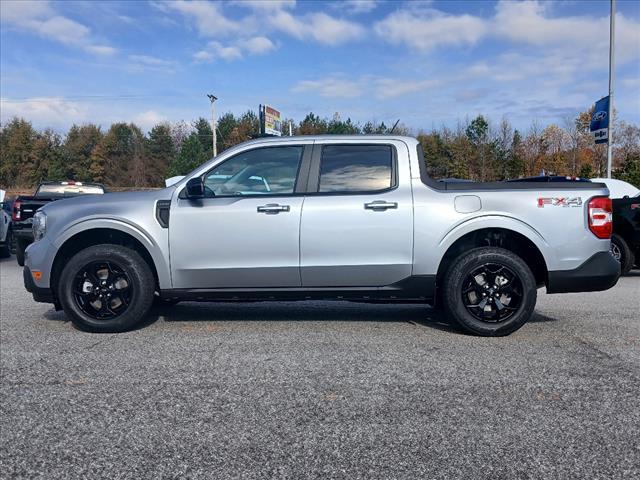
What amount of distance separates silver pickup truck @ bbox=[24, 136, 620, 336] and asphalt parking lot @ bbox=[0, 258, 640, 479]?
40cm

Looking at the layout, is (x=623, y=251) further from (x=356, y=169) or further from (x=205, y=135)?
(x=205, y=135)

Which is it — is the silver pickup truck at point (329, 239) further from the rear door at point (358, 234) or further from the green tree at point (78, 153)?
the green tree at point (78, 153)

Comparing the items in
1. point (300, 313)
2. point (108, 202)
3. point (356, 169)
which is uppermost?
point (356, 169)

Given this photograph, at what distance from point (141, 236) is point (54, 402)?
201 centimetres

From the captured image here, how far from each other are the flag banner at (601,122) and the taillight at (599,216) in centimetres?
1421

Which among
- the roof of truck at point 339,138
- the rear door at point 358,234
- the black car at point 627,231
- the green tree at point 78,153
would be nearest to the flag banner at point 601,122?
the black car at point 627,231

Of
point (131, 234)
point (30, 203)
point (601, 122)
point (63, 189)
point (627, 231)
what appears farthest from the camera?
point (601, 122)

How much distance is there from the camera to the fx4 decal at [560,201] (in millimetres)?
5262

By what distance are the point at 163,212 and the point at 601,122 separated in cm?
1660

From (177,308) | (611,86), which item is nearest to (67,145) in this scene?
(611,86)

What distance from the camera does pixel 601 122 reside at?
18094 millimetres

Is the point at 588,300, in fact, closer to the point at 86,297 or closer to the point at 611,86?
the point at 86,297

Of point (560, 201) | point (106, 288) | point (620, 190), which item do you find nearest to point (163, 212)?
point (106, 288)

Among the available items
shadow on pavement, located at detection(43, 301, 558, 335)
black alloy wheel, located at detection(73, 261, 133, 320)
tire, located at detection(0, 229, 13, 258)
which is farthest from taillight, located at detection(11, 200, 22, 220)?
black alloy wheel, located at detection(73, 261, 133, 320)
